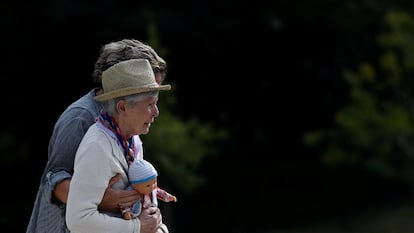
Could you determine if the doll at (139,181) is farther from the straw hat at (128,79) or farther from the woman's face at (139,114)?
the straw hat at (128,79)

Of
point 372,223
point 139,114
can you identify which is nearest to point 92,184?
point 139,114

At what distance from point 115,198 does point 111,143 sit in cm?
18

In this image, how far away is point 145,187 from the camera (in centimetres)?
311

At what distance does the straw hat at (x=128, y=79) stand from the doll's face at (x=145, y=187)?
0.29 m

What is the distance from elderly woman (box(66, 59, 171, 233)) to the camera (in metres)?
3.00

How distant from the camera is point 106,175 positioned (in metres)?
3.03

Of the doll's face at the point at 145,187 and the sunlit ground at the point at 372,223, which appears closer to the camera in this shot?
the doll's face at the point at 145,187

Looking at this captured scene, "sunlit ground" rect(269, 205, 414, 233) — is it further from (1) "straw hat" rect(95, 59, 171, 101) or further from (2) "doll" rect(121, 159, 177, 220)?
(1) "straw hat" rect(95, 59, 171, 101)

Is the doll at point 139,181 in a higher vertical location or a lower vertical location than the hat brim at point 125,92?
lower

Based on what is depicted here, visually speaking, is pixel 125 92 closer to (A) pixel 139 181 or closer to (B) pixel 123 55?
(B) pixel 123 55

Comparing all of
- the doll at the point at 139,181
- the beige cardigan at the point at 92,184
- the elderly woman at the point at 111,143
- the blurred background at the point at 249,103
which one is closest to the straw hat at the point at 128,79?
the elderly woman at the point at 111,143

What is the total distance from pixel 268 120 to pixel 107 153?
12.4 m

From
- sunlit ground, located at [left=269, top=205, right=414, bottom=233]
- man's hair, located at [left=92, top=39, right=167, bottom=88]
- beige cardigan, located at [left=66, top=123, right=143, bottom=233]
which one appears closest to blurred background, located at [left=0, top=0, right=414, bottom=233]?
sunlit ground, located at [left=269, top=205, right=414, bottom=233]

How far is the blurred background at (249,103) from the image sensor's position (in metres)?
12.2
